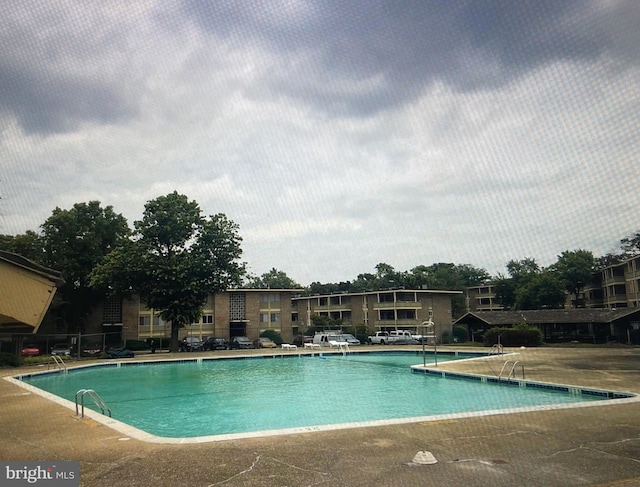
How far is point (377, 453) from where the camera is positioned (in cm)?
684

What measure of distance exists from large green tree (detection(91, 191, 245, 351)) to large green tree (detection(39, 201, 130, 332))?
10.3 feet

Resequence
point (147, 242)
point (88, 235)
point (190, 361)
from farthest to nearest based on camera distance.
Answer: point (88, 235) → point (147, 242) → point (190, 361)

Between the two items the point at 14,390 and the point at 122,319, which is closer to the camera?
the point at 14,390

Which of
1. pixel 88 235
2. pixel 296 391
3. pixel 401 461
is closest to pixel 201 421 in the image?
pixel 296 391

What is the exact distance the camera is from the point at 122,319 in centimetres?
4431

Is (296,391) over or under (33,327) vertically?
under

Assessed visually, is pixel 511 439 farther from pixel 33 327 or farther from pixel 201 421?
pixel 201 421

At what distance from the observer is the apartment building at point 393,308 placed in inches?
2183

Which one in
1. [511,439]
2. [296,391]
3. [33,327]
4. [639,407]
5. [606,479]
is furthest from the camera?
[296,391]

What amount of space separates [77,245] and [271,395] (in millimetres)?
28000

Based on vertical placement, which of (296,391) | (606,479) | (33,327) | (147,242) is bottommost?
(296,391)

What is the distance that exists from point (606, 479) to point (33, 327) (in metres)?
6.33

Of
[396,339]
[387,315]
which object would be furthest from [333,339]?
[387,315]

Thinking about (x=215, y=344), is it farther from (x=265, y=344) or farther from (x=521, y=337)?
(x=521, y=337)
